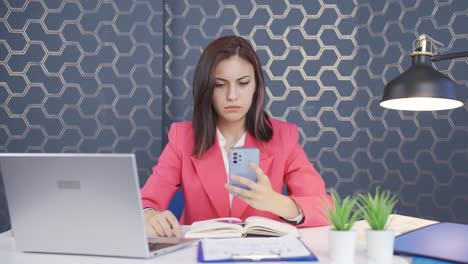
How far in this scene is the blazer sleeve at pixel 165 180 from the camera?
1.79m

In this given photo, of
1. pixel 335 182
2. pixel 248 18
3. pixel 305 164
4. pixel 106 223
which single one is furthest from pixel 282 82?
pixel 106 223

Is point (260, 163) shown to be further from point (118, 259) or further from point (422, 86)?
point (118, 259)

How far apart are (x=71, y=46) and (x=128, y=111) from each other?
0.52 meters

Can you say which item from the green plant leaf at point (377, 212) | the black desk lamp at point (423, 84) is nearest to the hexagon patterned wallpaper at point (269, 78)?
the black desk lamp at point (423, 84)

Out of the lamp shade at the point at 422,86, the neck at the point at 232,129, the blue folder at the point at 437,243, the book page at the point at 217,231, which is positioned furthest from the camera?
the neck at the point at 232,129

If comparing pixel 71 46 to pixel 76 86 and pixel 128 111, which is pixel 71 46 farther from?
pixel 128 111

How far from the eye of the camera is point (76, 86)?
9.61 ft

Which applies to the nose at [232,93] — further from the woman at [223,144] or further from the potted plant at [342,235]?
the potted plant at [342,235]

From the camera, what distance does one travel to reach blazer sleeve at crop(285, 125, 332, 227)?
155 cm

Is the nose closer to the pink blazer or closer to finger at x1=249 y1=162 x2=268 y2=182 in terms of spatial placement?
the pink blazer

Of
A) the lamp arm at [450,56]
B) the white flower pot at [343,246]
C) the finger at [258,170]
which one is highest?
the lamp arm at [450,56]

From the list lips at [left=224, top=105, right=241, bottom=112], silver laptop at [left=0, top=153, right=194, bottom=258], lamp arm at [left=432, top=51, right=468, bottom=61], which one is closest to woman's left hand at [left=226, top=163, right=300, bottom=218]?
silver laptop at [left=0, top=153, right=194, bottom=258]

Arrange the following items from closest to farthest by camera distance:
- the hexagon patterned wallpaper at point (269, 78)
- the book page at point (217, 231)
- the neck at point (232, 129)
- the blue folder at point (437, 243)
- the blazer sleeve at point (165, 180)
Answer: the blue folder at point (437, 243) → the book page at point (217, 231) → the blazer sleeve at point (165, 180) → the neck at point (232, 129) → the hexagon patterned wallpaper at point (269, 78)

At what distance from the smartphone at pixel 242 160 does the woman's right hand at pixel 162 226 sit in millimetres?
207
